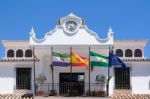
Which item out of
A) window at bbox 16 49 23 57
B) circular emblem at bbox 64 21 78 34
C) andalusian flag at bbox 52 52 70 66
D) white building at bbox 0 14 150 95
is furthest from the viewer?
window at bbox 16 49 23 57

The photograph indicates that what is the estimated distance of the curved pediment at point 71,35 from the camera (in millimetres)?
34375

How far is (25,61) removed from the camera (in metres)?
37.4

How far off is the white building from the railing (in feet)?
0.26

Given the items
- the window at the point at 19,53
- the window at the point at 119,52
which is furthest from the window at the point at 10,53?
the window at the point at 119,52

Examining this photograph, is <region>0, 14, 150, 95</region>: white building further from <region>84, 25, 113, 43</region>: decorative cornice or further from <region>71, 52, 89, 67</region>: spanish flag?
<region>71, 52, 89, 67</region>: spanish flag

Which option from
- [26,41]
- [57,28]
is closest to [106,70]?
[57,28]

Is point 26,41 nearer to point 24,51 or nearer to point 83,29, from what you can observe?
point 24,51

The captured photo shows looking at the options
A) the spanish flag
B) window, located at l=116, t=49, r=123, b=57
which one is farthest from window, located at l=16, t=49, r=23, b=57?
window, located at l=116, t=49, r=123, b=57

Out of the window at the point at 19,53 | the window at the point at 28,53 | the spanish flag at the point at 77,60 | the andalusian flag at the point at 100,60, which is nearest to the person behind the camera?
the andalusian flag at the point at 100,60

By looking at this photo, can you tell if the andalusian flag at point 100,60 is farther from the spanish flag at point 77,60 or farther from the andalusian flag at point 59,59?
the andalusian flag at point 59,59

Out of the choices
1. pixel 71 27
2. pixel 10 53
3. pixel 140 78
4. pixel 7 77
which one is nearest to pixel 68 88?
pixel 71 27

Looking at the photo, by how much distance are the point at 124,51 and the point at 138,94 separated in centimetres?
429

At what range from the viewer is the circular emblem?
114 feet

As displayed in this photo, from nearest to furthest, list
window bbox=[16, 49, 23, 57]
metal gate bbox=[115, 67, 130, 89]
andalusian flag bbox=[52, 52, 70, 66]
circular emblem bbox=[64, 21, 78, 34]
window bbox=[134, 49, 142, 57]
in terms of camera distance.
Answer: andalusian flag bbox=[52, 52, 70, 66] → circular emblem bbox=[64, 21, 78, 34] → metal gate bbox=[115, 67, 130, 89] → window bbox=[134, 49, 142, 57] → window bbox=[16, 49, 23, 57]
